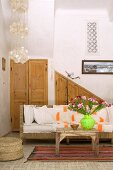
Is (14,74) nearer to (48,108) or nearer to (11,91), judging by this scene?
(11,91)

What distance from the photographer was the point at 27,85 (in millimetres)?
8961

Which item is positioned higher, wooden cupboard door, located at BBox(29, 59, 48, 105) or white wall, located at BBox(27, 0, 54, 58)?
white wall, located at BBox(27, 0, 54, 58)

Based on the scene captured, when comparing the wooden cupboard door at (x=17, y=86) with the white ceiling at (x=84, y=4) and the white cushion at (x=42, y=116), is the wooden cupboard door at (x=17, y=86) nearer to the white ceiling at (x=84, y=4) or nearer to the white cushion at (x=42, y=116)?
the white cushion at (x=42, y=116)

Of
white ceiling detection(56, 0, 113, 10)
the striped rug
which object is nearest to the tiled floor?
the striped rug

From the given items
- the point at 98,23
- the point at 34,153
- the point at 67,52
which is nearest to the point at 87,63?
the point at 67,52

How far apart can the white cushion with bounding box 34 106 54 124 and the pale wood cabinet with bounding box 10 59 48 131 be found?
5.61 ft

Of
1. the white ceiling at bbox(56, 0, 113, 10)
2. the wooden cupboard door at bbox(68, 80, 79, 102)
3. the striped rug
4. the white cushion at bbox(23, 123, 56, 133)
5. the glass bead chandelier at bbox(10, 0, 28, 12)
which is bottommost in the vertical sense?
the striped rug

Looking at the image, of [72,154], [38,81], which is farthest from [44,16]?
[72,154]

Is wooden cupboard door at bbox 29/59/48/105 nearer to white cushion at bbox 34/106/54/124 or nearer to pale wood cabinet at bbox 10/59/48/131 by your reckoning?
pale wood cabinet at bbox 10/59/48/131

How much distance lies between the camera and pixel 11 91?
894 centimetres

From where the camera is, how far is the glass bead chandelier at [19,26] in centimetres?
716

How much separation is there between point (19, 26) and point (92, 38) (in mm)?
2741

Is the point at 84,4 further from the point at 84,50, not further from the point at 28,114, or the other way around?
the point at 28,114

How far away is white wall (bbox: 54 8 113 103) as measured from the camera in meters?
9.11
